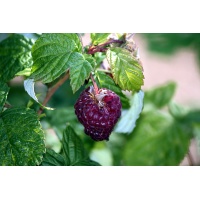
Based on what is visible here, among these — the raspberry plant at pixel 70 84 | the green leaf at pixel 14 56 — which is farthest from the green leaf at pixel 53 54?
the green leaf at pixel 14 56

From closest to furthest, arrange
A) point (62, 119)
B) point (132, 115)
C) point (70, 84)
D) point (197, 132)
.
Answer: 1. point (70, 84)
2. point (132, 115)
3. point (62, 119)
4. point (197, 132)

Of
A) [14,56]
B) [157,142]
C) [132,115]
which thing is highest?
[14,56]

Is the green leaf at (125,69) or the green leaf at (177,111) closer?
the green leaf at (125,69)

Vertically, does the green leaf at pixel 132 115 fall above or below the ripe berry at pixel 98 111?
below

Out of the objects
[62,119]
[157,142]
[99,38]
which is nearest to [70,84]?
[99,38]

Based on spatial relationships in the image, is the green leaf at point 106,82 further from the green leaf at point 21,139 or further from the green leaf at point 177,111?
the green leaf at point 177,111

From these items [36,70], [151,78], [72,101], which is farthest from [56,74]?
[151,78]

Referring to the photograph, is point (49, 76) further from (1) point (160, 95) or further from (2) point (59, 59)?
(1) point (160, 95)
